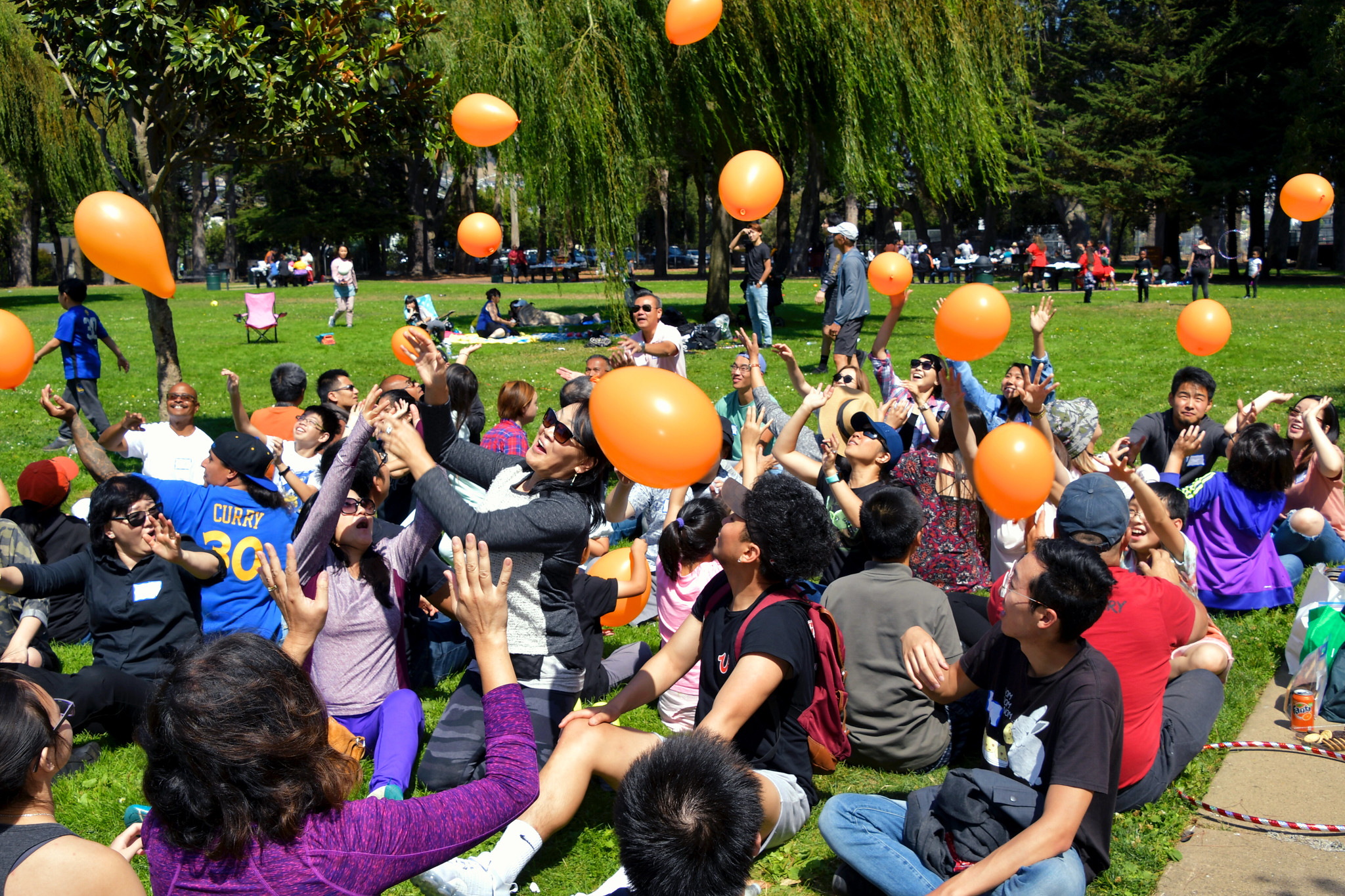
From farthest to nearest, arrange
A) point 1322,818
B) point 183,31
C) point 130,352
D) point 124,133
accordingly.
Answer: point 124,133 → point 130,352 → point 183,31 → point 1322,818

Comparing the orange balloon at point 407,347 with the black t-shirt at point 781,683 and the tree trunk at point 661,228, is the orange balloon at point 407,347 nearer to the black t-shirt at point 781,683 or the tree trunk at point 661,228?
the black t-shirt at point 781,683

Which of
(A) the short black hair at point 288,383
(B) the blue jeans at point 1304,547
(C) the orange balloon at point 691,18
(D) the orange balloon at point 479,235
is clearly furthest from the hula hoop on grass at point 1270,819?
(C) the orange balloon at point 691,18

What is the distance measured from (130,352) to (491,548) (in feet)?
50.1

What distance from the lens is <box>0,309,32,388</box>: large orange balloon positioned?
589cm

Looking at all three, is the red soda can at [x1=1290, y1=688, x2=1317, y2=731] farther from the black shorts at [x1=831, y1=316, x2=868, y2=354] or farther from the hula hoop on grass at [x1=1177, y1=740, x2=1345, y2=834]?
the black shorts at [x1=831, y1=316, x2=868, y2=354]

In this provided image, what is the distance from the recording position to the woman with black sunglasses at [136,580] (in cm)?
442

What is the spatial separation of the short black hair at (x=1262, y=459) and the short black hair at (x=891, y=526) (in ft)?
8.60

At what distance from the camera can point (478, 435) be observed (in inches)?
253

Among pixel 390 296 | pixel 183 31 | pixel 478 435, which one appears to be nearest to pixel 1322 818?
pixel 478 435

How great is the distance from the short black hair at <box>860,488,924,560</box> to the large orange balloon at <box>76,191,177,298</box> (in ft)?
13.8

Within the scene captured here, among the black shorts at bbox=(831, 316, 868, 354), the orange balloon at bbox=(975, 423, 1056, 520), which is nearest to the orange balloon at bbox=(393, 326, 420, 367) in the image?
the orange balloon at bbox=(975, 423, 1056, 520)

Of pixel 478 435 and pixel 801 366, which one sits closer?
pixel 478 435

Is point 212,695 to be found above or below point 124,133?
below

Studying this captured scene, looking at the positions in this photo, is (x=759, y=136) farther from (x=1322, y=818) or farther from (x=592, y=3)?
(x=1322, y=818)
